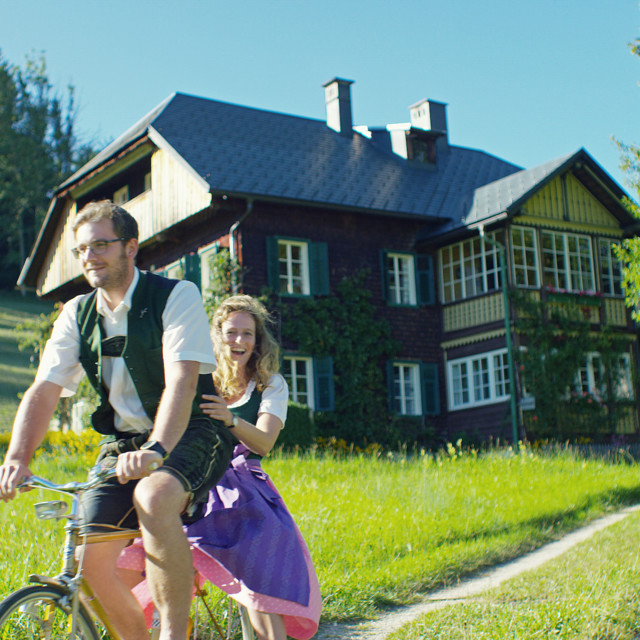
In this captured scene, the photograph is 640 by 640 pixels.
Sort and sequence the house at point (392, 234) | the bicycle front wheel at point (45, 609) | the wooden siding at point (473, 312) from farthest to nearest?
the wooden siding at point (473, 312) < the house at point (392, 234) < the bicycle front wheel at point (45, 609)

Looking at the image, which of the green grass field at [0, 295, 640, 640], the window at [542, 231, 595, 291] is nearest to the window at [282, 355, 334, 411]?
the window at [542, 231, 595, 291]

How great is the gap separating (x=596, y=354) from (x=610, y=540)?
43.4 ft

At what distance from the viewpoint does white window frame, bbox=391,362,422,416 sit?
21.8 meters

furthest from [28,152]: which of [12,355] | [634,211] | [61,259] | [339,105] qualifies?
[634,211]

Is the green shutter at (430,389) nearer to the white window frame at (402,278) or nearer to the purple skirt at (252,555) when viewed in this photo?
the white window frame at (402,278)

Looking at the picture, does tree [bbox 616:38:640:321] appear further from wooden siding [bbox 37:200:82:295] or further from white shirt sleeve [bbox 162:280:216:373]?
wooden siding [bbox 37:200:82:295]

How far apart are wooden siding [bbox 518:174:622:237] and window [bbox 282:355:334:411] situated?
5.47m

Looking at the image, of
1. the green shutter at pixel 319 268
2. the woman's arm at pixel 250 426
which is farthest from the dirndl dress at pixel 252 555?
the green shutter at pixel 319 268

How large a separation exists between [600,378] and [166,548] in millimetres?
19389

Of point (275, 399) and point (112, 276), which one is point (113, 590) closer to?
point (112, 276)

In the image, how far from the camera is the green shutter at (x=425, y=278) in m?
22.5

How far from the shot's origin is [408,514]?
9.60m

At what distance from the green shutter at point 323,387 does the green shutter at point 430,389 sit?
8.52 ft

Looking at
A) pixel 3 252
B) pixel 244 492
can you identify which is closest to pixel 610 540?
pixel 244 492
